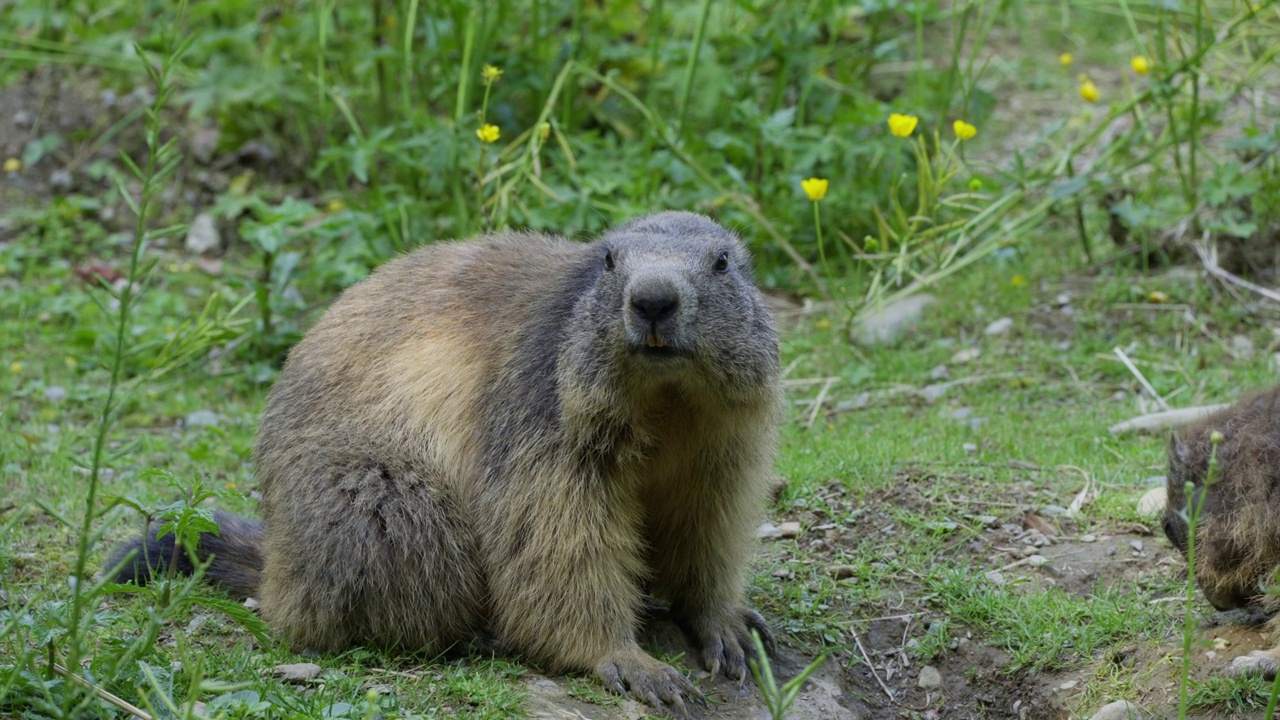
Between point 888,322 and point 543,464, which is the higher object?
point 543,464

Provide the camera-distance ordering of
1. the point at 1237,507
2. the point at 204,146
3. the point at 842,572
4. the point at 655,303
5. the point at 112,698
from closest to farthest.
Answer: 1. the point at 112,698
2. the point at 655,303
3. the point at 1237,507
4. the point at 842,572
5. the point at 204,146

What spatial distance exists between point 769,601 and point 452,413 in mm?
1704

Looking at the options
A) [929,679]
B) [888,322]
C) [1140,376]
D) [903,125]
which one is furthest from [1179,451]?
[888,322]

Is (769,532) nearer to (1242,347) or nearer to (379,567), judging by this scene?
(379,567)

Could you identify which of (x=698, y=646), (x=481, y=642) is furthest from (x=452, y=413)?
(x=698, y=646)

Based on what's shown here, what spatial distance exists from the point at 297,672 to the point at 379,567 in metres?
0.52

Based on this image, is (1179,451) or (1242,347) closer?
(1179,451)

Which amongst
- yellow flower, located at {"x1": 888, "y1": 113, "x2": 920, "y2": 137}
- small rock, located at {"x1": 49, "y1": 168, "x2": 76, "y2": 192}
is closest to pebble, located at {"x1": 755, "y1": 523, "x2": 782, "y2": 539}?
yellow flower, located at {"x1": 888, "y1": 113, "x2": 920, "y2": 137}

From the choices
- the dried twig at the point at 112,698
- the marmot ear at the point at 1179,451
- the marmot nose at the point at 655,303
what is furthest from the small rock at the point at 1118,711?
the dried twig at the point at 112,698

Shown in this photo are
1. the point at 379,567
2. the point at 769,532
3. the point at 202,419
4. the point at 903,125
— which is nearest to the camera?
the point at 379,567

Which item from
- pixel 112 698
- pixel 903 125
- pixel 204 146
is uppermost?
pixel 903 125

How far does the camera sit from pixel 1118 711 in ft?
15.9

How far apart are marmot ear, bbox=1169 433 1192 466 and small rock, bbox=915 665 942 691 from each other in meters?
1.30

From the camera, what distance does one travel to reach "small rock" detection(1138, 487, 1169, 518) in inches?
244
